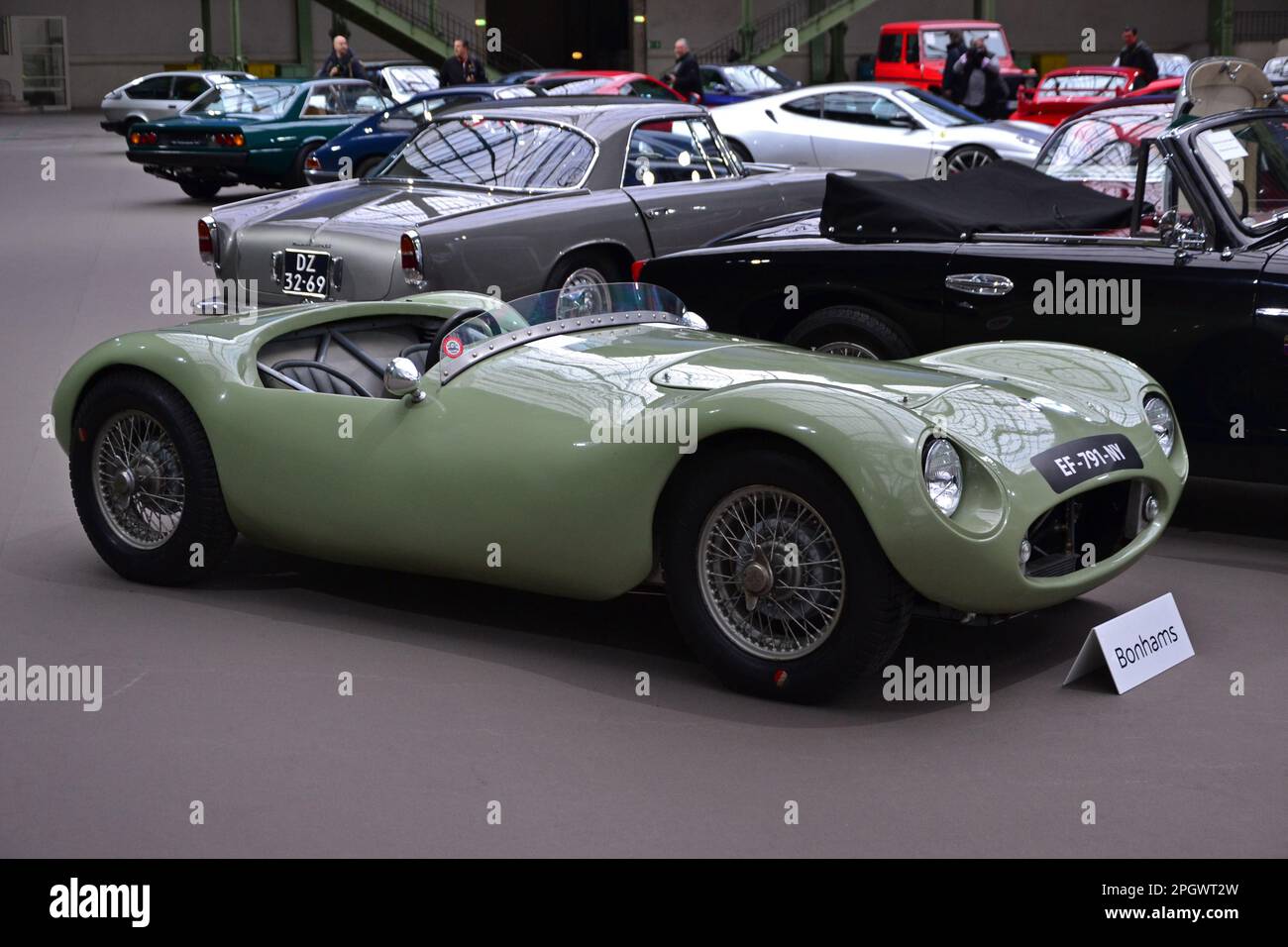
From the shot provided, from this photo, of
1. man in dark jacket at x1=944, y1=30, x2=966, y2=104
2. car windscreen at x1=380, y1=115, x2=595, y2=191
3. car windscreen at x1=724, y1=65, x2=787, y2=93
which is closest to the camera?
car windscreen at x1=380, y1=115, x2=595, y2=191

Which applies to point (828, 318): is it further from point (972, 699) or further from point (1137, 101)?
point (1137, 101)

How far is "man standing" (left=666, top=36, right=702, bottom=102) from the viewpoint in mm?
24562

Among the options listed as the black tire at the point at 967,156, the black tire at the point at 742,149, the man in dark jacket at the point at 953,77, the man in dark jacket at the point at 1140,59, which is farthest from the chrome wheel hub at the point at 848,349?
the man in dark jacket at the point at 1140,59

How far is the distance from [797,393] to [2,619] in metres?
2.74

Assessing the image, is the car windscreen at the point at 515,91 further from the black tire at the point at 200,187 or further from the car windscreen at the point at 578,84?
the black tire at the point at 200,187

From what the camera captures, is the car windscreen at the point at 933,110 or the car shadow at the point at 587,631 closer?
the car shadow at the point at 587,631

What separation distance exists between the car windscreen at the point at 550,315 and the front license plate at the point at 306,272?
11.0 feet

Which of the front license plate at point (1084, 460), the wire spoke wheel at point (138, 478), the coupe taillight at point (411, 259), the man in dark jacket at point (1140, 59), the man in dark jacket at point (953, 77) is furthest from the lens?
the man in dark jacket at point (1140, 59)

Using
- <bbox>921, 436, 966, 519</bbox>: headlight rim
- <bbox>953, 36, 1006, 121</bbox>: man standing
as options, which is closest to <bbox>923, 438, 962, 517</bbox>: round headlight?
<bbox>921, 436, 966, 519</bbox>: headlight rim

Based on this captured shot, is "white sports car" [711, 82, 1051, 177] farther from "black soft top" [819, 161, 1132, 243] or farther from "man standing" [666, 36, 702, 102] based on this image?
"black soft top" [819, 161, 1132, 243]

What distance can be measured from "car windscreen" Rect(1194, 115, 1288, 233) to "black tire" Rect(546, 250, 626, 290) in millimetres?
3757

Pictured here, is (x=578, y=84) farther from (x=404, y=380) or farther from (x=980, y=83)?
(x=404, y=380)

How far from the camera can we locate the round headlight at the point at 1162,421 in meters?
5.11

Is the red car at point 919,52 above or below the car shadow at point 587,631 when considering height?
above
